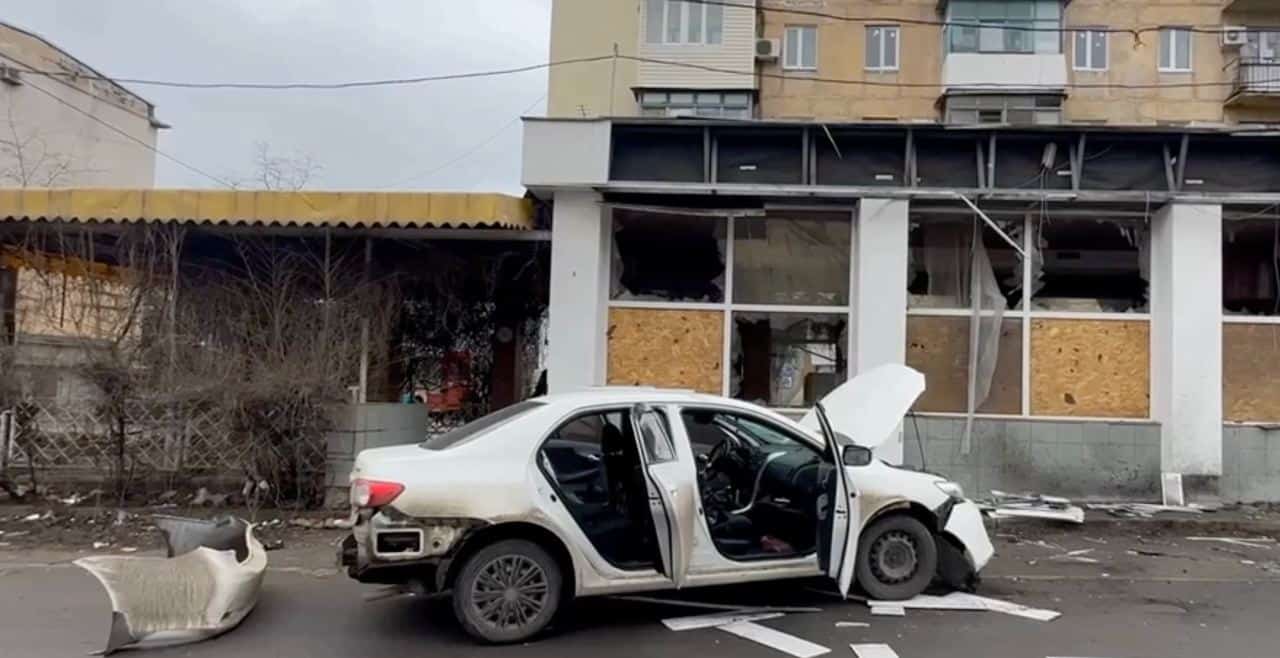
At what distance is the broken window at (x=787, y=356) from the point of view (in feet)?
38.4

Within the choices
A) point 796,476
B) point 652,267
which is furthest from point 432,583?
point 652,267

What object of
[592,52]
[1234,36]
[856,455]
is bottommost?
[856,455]

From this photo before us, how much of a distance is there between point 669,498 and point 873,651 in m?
1.51

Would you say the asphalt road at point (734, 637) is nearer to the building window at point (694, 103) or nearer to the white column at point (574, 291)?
the white column at point (574, 291)

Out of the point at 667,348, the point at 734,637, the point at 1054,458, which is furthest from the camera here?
the point at 667,348

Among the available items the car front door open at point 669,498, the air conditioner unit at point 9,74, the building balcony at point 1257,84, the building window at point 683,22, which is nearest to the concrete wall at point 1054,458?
the car front door open at point 669,498

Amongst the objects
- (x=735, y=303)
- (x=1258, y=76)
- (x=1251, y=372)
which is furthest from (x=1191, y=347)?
(x=1258, y=76)

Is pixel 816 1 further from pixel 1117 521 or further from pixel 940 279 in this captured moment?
pixel 1117 521

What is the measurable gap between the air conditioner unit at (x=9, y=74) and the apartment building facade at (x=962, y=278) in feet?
71.9

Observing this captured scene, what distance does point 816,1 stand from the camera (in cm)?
2877

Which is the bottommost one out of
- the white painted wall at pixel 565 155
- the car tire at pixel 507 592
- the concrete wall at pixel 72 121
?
the car tire at pixel 507 592

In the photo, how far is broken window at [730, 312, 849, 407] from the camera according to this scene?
11.7 metres

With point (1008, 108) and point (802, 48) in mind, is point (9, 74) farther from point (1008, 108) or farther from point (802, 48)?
point (1008, 108)

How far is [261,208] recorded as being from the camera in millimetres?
10625
